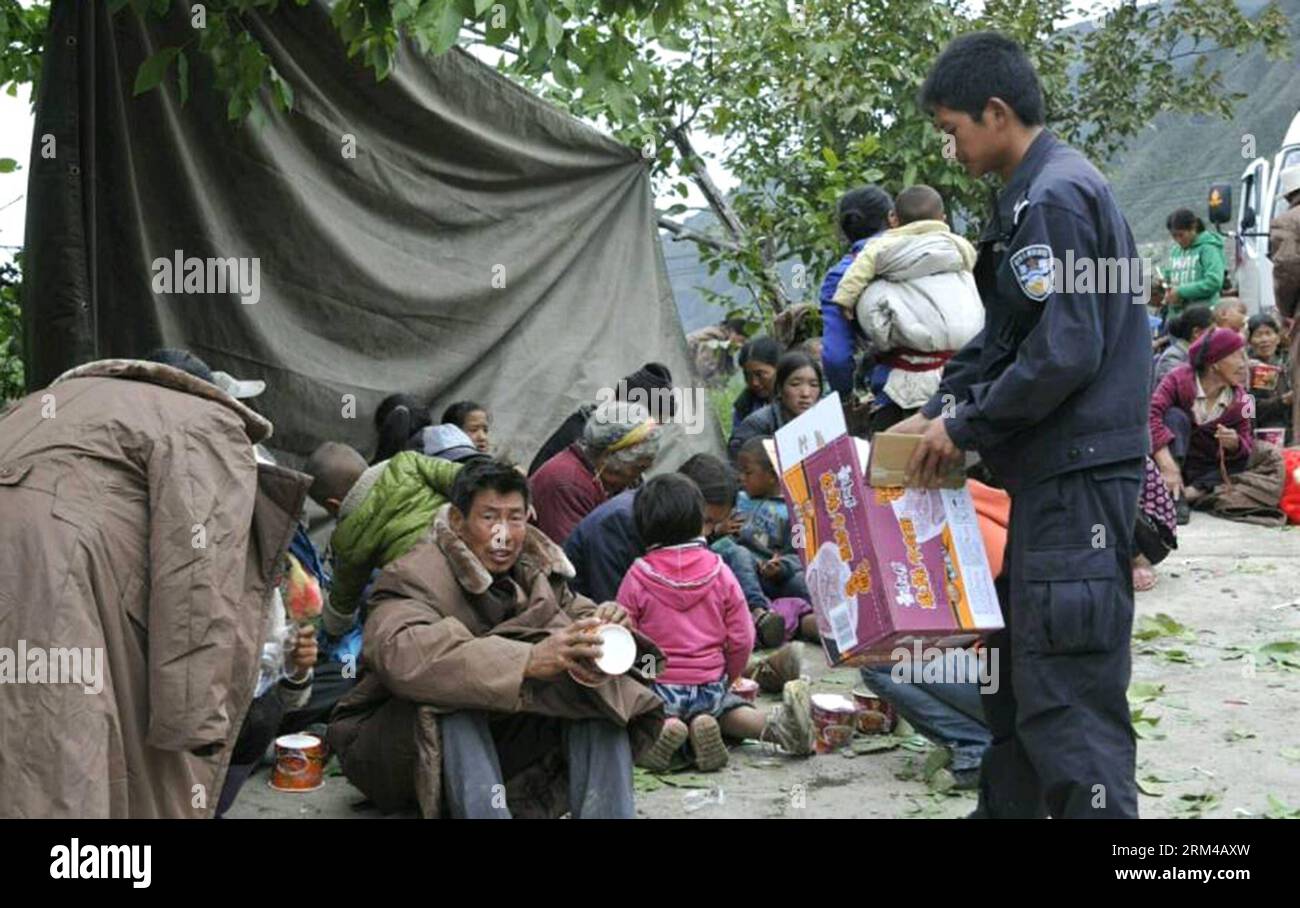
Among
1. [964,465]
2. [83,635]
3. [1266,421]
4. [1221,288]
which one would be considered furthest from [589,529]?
[1221,288]

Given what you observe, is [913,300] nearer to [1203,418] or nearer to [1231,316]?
[1203,418]

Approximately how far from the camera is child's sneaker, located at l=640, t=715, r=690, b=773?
17.0 ft

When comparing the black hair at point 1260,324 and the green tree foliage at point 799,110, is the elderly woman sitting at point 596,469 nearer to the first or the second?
the green tree foliage at point 799,110

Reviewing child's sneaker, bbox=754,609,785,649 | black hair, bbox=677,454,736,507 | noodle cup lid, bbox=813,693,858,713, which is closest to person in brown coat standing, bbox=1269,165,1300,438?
child's sneaker, bbox=754,609,785,649

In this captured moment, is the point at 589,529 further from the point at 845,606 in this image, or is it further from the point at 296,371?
the point at 845,606

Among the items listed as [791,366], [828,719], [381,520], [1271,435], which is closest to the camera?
[381,520]

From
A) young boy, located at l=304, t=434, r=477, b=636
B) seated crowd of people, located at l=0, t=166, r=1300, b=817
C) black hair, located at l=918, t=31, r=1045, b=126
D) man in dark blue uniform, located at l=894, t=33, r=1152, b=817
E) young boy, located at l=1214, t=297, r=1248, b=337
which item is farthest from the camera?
young boy, located at l=1214, t=297, r=1248, b=337

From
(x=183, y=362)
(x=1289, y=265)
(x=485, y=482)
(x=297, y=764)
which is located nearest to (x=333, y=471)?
(x=297, y=764)

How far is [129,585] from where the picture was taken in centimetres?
335

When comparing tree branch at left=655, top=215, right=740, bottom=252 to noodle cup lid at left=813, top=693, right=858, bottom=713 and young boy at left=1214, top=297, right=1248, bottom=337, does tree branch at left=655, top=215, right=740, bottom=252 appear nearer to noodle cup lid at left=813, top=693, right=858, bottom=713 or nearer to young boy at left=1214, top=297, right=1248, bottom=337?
young boy at left=1214, top=297, right=1248, bottom=337

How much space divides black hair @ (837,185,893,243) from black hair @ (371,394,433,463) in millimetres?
1869

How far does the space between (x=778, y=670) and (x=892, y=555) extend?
241 cm
